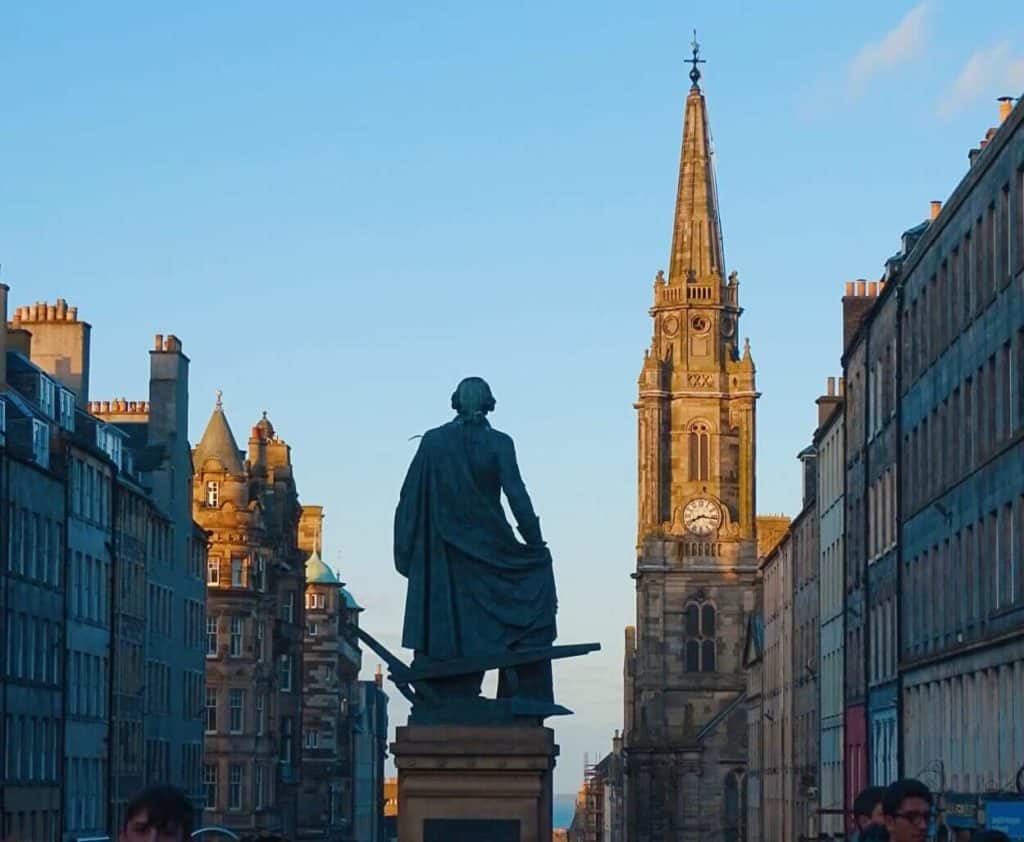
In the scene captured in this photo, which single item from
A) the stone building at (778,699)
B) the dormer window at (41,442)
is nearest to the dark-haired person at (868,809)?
the dormer window at (41,442)

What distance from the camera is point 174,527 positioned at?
324ft

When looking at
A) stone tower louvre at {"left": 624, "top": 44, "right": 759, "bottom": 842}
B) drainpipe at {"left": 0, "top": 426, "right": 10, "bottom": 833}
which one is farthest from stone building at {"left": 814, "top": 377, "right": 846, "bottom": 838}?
stone tower louvre at {"left": 624, "top": 44, "right": 759, "bottom": 842}

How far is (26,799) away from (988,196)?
34.1 m

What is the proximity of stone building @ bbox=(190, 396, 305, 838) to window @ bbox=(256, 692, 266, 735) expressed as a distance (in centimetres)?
4

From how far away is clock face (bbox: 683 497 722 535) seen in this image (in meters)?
183

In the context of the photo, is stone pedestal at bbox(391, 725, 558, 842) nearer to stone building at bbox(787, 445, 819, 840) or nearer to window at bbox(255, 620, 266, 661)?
stone building at bbox(787, 445, 819, 840)

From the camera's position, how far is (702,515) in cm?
18325

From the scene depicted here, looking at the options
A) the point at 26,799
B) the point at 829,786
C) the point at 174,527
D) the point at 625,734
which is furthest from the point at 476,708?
the point at 625,734

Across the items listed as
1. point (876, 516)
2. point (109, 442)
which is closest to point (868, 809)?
point (876, 516)

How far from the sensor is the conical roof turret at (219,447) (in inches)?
4451

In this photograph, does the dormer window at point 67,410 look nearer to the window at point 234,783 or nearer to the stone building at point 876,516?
the stone building at point 876,516

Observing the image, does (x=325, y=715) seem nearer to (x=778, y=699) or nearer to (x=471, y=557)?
(x=778, y=699)

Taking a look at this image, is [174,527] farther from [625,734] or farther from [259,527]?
[625,734]

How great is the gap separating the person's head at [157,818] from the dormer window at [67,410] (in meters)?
71.6
